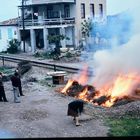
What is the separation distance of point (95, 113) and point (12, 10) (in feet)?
25.3

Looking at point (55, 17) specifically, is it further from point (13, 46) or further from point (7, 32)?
point (7, 32)

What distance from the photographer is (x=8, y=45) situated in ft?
65.4

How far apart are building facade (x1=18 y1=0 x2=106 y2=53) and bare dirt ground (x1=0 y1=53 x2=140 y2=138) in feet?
16.5

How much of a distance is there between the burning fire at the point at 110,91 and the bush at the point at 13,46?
6.76m

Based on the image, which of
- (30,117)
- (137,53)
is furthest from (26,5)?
(30,117)

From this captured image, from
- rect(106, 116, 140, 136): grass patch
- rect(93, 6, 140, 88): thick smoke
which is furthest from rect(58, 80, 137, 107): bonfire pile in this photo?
rect(106, 116, 140, 136): grass patch

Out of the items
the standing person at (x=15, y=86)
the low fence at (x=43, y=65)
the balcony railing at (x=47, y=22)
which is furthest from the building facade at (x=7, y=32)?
the standing person at (x=15, y=86)

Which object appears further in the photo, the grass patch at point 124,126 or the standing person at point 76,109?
the standing person at point 76,109

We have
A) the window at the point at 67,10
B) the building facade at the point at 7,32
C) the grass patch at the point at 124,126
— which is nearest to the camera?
the grass patch at the point at 124,126

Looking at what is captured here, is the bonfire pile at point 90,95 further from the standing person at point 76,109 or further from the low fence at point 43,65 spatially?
the low fence at point 43,65

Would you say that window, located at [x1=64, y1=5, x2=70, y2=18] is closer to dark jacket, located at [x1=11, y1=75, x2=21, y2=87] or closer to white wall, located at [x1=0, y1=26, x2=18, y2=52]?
white wall, located at [x1=0, y1=26, x2=18, y2=52]

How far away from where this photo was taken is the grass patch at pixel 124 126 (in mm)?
8002

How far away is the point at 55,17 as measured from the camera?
18422mm

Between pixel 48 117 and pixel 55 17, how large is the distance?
9.39 m
